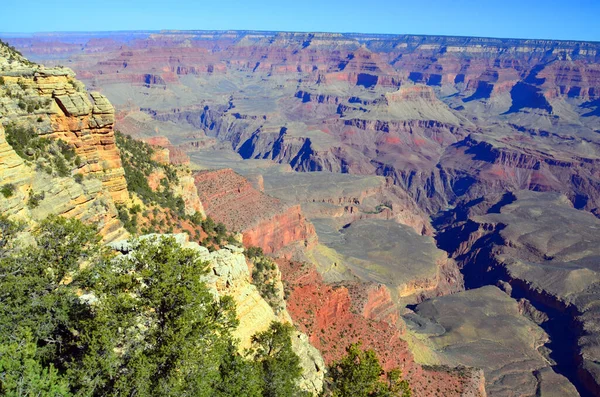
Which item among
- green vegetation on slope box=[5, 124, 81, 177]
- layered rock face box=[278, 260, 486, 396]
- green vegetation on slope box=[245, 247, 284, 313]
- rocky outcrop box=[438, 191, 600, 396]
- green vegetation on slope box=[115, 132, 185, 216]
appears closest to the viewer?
green vegetation on slope box=[5, 124, 81, 177]

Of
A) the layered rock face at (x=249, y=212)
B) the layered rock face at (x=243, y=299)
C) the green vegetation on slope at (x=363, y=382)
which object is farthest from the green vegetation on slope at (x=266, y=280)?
the layered rock face at (x=249, y=212)

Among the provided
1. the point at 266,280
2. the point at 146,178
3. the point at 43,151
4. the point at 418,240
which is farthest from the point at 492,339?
the point at 43,151

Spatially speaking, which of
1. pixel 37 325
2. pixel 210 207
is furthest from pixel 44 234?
pixel 210 207

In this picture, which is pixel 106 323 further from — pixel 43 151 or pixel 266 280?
pixel 266 280

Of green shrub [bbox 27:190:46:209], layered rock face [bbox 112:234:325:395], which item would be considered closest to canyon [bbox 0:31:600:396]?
green shrub [bbox 27:190:46:209]

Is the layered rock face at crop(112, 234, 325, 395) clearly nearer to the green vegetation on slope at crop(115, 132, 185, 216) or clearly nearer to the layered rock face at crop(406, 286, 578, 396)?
the green vegetation on slope at crop(115, 132, 185, 216)

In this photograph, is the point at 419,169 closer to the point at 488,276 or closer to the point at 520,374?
the point at 488,276
